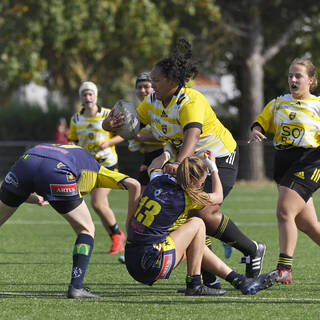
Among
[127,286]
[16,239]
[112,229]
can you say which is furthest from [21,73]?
[127,286]

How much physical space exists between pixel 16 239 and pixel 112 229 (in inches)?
77.8

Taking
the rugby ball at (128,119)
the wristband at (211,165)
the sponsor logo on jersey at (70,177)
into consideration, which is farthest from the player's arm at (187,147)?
the rugby ball at (128,119)

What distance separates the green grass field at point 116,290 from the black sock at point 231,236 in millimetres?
384

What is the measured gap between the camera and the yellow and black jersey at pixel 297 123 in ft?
21.4

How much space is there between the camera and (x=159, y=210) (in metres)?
5.65

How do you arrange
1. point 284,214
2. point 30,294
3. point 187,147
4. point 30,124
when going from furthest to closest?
point 30,124, point 284,214, point 30,294, point 187,147

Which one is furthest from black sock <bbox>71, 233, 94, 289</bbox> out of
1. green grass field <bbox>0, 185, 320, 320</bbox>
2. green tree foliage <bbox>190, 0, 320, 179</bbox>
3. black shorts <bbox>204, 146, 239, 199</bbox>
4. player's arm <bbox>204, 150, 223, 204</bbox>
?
green tree foliage <bbox>190, 0, 320, 179</bbox>

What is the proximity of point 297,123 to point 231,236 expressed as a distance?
113 cm

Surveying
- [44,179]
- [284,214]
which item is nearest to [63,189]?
[44,179]

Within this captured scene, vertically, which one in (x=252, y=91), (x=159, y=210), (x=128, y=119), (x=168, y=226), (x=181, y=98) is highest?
(x=181, y=98)

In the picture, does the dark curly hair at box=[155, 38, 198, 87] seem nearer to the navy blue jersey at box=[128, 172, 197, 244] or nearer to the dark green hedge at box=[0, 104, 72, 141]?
the navy blue jersey at box=[128, 172, 197, 244]

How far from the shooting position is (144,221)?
5695 mm

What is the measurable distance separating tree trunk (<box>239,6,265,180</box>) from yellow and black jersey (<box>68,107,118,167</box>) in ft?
49.3

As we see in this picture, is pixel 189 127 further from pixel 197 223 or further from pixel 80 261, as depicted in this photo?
pixel 80 261
